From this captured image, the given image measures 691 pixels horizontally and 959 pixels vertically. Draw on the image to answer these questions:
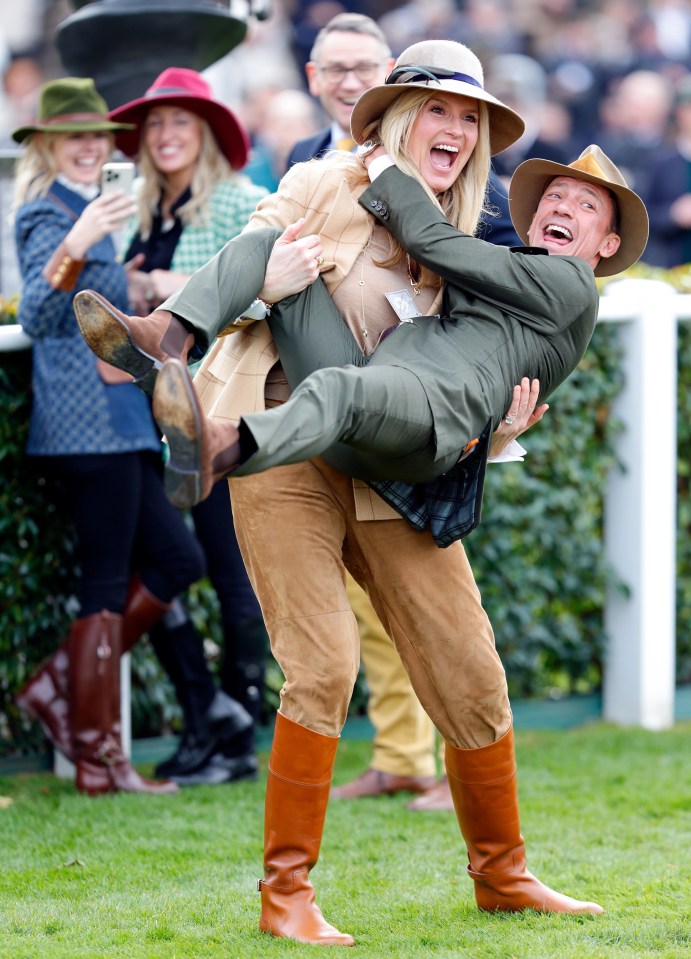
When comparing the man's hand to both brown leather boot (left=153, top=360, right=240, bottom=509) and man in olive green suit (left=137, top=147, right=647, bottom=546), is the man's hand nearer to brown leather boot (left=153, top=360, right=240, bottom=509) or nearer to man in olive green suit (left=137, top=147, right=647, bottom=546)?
man in olive green suit (left=137, top=147, right=647, bottom=546)

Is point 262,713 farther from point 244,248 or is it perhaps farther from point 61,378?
point 244,248

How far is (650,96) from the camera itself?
1150 cm

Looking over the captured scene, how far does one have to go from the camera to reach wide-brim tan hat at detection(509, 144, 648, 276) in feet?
11.8

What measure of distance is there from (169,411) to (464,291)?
877 mm

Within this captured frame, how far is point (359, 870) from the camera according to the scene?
13.7 feet

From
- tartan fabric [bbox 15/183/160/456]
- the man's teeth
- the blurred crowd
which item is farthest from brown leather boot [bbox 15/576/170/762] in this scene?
the blurred crowd

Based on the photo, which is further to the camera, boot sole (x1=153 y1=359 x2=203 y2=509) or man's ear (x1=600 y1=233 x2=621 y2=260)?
man's ear (x1=600 y1=233 x2=621 y2=260)

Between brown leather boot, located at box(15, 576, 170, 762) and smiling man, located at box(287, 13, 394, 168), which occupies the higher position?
smiling man, located at box(287, 13, 394, 168)

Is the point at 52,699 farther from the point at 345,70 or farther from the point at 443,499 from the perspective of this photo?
the point at 345,70

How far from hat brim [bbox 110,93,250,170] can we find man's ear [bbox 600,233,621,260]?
1.93m

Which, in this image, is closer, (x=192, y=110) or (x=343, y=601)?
(x=343, y=601)

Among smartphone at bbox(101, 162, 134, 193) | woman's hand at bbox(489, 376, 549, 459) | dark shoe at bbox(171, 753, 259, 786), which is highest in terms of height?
smartphone at bbox(101, 162, 134, 193)

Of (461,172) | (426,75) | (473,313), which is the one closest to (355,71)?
(461,172)

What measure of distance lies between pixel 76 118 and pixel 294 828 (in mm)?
2735
